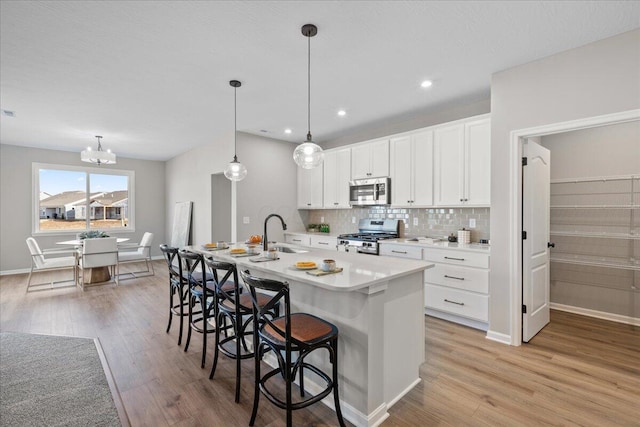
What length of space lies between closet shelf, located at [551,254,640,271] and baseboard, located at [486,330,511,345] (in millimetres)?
1543

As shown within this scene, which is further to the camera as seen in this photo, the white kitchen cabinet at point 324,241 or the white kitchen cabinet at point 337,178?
the white kitchen cabinet at point 337,178

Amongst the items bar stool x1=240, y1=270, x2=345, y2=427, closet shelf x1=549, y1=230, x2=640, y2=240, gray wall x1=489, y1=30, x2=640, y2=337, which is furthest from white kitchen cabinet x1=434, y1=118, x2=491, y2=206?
bar stool x1=240, y1=270, x2=345, y2=427

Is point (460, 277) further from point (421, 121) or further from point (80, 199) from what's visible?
point (80, 199)

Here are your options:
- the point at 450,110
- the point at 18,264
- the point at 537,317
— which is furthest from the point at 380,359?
the point at 18,264

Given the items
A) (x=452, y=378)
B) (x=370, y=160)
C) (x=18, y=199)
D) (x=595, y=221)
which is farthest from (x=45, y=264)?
(x=595, y=221)

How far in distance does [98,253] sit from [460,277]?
223 inches

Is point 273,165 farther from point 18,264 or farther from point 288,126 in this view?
point 18,264

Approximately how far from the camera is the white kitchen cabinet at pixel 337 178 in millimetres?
5234

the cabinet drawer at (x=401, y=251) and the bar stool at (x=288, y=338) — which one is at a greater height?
the cabinet drawer at (x=401, y=251)

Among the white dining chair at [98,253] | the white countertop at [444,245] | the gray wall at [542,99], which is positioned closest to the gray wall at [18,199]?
the white dining chair at [98,253]

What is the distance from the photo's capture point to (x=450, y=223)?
4242 mm

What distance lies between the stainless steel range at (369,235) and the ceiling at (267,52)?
5.50 feet

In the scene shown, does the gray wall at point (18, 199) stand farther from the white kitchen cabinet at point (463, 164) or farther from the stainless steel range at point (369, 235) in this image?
the white kitchen cabinet at point (463, 164)

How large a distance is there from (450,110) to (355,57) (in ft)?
6.73
